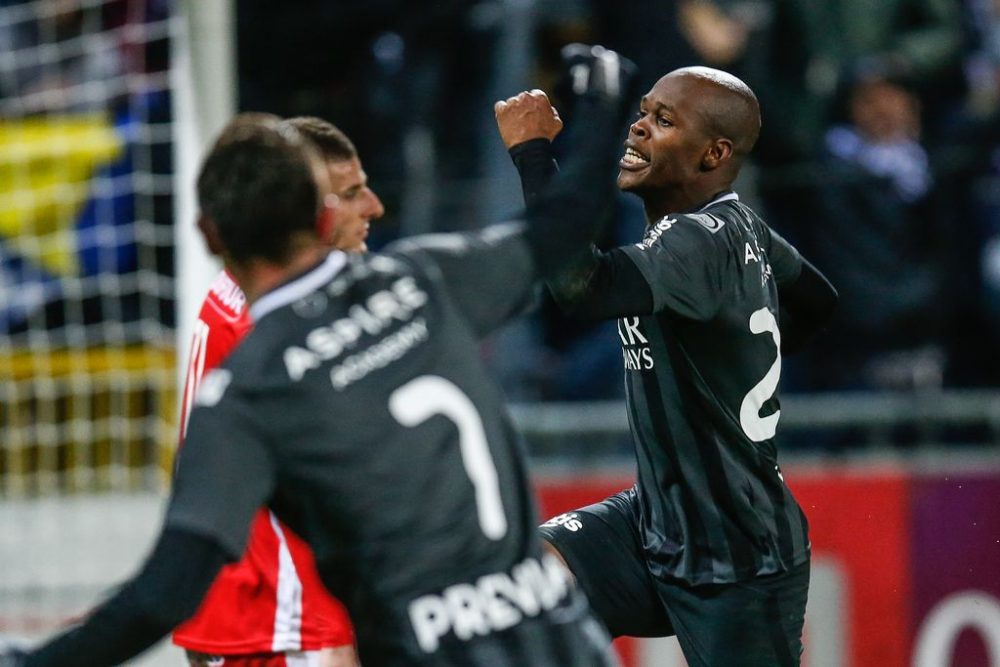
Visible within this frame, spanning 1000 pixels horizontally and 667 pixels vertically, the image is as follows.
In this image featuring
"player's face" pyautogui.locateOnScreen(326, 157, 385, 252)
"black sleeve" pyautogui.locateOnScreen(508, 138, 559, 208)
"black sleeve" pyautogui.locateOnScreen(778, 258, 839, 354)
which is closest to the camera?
"black sleeve" pyautogui.locateOnScreen(508, 138, 559, 208)

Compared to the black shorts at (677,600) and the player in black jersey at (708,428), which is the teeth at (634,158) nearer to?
the player in black jersey at (708,428)

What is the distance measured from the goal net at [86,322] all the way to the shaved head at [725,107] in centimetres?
354

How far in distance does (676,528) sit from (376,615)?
1.44 m

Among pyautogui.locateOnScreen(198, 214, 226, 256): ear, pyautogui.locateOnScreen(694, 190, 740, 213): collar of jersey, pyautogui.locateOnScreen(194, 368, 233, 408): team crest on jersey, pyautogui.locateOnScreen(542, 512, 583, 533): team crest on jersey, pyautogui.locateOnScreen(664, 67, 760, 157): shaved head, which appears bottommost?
pyautogui.locateOnScreen(542, 512, 583, 533): team crest on jersey

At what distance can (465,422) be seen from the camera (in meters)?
3.00

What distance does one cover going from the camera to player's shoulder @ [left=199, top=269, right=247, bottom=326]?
4.13m

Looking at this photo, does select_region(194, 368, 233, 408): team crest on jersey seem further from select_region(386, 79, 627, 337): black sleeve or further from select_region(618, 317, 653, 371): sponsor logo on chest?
select_region(618, 317, 653, 371): sponsor logo on chest

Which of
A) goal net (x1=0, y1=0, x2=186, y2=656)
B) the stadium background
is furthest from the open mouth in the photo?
goal net (x1=0, y1=0, x2=186, y2=656)

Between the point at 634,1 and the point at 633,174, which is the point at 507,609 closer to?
the point at 633,174

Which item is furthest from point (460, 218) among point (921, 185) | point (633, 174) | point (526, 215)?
point (526, 215)

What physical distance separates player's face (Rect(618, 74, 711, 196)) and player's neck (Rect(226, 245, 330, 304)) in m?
1.39

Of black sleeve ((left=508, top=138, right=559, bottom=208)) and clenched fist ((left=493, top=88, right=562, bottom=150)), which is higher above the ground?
clenched fist ((left=493, top=88, right=562, bottom=150))

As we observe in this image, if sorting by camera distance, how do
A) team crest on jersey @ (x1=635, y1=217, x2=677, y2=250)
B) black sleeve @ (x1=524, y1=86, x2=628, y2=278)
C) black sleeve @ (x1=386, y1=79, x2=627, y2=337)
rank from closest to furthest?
1. black sleeve @ (x1=386, y1=79, x2=627, y2=337)
2. black sleeve @ (x1=524, y1=86, x2=628, y2=278)
3. team crest on jersey @ (x1=635, y1=217, x2=677, y2=250)

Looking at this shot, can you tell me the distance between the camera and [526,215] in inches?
130
